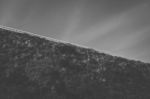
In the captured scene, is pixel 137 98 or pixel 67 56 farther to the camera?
pixel 67 56

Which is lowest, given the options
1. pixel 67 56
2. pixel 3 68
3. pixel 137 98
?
pixel 137 98

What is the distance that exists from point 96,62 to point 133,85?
130 cm

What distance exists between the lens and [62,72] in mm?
4988

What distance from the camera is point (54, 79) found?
186 inches

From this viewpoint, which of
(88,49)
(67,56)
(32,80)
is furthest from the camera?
(88,49)

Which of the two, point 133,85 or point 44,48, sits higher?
point 44,48

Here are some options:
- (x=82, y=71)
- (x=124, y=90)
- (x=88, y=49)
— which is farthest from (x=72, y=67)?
(x=124, y=90)

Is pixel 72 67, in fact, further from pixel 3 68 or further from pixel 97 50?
pixel 3 68

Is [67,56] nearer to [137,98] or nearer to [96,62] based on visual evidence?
[96,62]

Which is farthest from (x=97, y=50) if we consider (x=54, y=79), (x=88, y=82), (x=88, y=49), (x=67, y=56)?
(x=54, y=79)

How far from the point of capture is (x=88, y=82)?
4844 mm

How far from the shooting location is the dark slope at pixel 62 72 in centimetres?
440

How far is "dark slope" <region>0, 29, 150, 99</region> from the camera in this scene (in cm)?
440

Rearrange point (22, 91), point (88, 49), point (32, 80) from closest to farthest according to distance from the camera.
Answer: point (22, 91) → point (32, 80) → point (88, 49)
